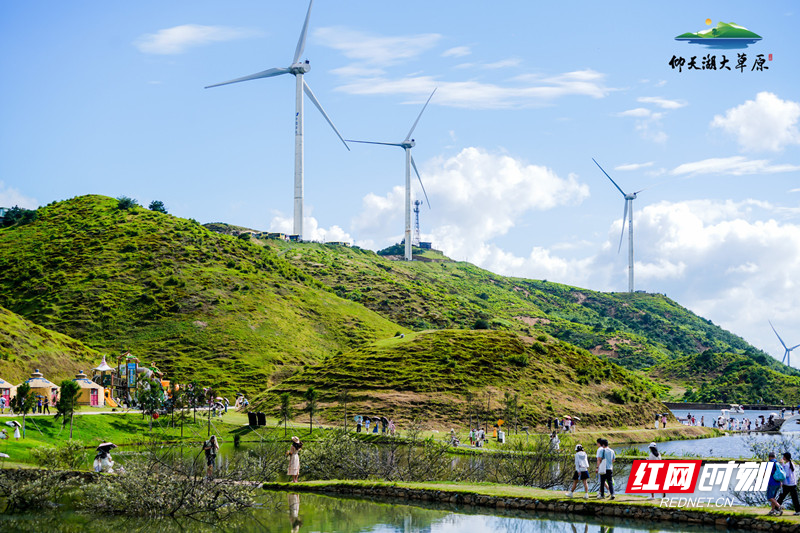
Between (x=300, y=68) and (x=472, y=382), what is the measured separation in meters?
104

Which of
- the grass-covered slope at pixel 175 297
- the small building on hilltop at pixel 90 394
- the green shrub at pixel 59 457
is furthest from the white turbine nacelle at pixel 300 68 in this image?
the green shrub at pixel 59 457

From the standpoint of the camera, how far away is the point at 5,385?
7556 centimetres

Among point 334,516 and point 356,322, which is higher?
point 356,322

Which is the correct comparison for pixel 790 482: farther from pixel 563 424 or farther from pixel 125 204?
pixel 125 204

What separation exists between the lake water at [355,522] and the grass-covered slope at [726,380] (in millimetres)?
145383

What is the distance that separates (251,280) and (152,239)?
942 inches

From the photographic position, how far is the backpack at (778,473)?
28969mm

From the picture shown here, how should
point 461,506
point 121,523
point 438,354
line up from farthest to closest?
point 438,354 < point 461,506 < point 121,523

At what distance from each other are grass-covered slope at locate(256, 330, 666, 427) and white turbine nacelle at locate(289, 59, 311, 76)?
281 ft

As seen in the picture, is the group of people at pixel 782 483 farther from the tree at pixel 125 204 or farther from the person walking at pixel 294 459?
the tree at pixel 125 204

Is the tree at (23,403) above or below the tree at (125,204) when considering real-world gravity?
below

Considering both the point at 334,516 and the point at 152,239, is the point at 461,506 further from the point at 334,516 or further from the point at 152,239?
the point at 152,239

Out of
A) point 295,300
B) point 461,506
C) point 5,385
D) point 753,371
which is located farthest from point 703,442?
point 753,371

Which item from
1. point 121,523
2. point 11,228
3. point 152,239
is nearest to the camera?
point 121,523
